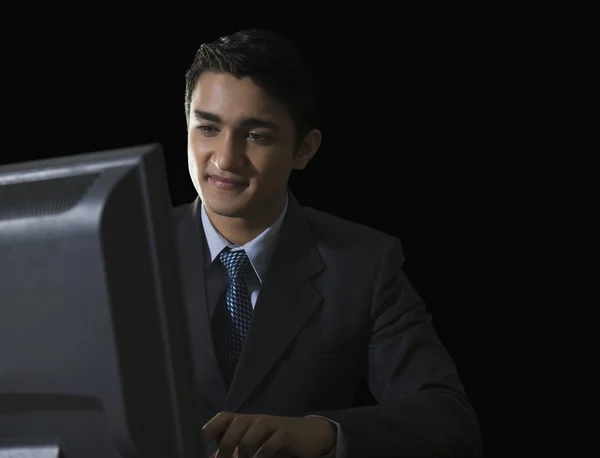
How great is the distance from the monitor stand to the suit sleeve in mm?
739

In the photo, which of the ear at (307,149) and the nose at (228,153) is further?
the ear at (307,149)

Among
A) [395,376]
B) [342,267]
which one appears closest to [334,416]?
[395,376]

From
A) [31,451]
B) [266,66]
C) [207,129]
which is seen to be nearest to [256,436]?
[31,451]

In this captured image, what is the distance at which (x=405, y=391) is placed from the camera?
2127 millimetres

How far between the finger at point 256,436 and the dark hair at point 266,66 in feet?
2.78

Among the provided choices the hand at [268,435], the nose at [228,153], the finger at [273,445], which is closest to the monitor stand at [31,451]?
the hand at [268,435]

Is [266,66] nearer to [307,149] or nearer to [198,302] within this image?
[307,149]

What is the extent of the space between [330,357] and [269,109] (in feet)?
2.07

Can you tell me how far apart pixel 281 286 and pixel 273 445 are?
0.62 metres

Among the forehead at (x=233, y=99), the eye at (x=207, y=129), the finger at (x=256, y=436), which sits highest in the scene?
the forehead at (x=233, y=99)

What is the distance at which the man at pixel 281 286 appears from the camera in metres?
2.07

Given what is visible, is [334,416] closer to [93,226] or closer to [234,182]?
[234,182]

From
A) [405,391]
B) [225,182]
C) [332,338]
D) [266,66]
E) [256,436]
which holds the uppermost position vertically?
[266,66]

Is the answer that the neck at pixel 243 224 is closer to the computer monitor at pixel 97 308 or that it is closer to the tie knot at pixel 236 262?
the tie knot at pixel 236 262
